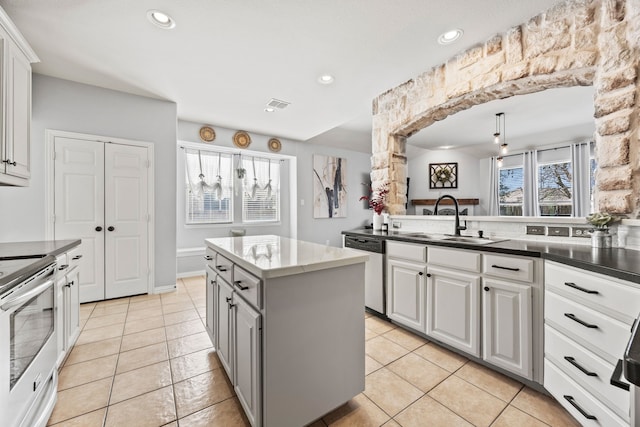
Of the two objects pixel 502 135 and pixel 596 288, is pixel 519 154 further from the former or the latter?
pixel 596 288

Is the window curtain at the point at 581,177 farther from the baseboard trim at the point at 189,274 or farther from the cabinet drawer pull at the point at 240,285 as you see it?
the baseboard trim at the point at 189,274

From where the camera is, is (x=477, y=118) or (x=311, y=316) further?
(x=477, y=118)

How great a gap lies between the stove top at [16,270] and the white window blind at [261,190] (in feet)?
13.0

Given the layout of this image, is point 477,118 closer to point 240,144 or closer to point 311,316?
point 240,144

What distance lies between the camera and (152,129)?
361 cm

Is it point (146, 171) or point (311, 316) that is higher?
point (146, 171)

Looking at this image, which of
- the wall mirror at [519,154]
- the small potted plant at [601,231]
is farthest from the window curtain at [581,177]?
the small potted plant at [601,231]

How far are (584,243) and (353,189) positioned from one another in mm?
5021

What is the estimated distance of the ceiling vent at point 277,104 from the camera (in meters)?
3.70

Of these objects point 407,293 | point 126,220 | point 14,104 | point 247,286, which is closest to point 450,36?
point 407,293

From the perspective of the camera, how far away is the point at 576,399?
1346 millimetres

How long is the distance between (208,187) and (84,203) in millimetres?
1894

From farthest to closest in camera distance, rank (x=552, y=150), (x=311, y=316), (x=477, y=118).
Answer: (x=552, y=150) → (x=477, y=118) → (x=311, y=316)

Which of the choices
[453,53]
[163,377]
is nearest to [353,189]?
[453,53]
